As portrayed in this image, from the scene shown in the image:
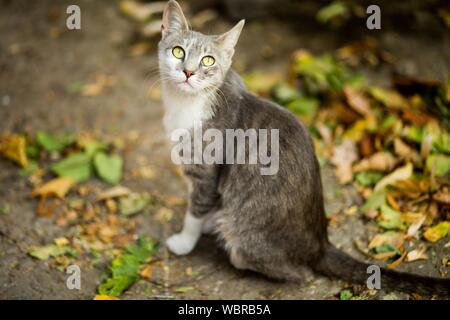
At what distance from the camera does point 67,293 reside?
3.53 m

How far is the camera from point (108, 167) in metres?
4.76

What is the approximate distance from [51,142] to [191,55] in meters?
2.43

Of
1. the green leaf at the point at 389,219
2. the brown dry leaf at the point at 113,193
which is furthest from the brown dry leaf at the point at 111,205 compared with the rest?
the green leaf at the point at 389,219

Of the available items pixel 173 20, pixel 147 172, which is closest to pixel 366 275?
pixel 173 20

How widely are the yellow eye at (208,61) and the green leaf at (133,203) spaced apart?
1.74 metres

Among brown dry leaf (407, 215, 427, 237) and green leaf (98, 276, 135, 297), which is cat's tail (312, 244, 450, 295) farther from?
green leaf (98, 276, 135, 297)

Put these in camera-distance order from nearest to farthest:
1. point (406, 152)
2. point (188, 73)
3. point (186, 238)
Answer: point (188, 73), point (186, 238), point (406, 152)

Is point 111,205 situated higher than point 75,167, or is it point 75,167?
point 75,167

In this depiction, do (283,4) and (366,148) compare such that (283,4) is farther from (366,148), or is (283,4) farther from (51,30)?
(51,30)

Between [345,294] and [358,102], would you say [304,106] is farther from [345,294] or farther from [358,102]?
[345,294]

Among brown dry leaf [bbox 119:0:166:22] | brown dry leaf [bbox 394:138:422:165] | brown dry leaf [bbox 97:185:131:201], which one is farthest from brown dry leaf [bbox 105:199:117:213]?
brown dry leaf [bbox 119:0:166:22]

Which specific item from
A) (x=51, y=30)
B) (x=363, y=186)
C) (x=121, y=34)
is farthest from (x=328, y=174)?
(x=51, y=30)

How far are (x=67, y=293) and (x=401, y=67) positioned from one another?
14.0ft

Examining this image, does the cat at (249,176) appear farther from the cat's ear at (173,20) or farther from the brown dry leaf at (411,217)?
the brown dry leaf at (411,217)
